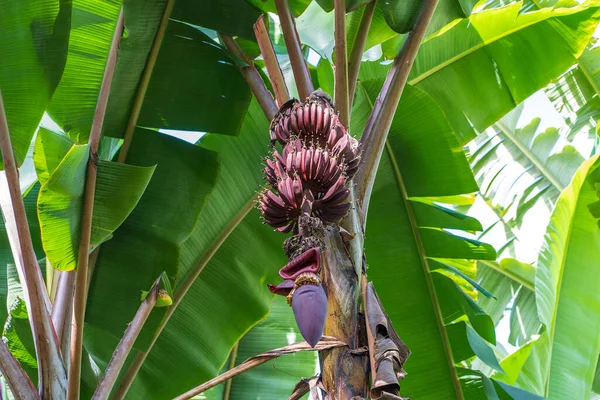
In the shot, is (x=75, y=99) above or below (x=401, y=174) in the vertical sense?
above

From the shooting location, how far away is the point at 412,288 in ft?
8.12

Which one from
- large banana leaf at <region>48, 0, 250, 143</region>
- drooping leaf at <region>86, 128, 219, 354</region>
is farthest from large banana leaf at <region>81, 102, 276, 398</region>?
large banana leaf at <region>48, 0, 250, 143</region>

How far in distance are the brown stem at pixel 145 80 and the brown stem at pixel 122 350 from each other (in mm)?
712

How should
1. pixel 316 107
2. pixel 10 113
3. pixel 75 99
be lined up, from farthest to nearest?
1. pixel 75 99
2. pixel 10 113
3. pixel 316 107

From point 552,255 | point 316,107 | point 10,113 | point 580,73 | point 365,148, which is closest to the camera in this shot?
point 316,107

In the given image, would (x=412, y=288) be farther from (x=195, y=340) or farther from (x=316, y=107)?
(x=316, y=107)

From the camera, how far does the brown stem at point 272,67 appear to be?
1.83 meters

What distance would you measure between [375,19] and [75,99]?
1088mm

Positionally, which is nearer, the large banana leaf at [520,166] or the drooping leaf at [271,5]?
the drooping leaf at [271,5]

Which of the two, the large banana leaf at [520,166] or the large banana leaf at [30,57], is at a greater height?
the large banana leaf at [520,166]

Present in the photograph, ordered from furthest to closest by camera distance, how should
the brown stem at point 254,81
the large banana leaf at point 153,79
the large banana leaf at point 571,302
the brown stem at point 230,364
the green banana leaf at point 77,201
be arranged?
the brown stem at point 230,364 < the large banana leaf at point 571,302 < the large banana leaf at point 153,79 < the brown stem at point 254,81 < the green banana leaf at point 77,201

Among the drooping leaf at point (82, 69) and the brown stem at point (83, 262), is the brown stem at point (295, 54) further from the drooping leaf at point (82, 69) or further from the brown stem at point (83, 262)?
the drooping leaf at point (82, 69)

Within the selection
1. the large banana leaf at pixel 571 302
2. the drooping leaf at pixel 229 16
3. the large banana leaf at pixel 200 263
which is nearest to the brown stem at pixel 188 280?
the large banana leaf at pixel 200 263

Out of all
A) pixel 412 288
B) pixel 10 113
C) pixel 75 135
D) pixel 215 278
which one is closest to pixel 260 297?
pixel 215 278
